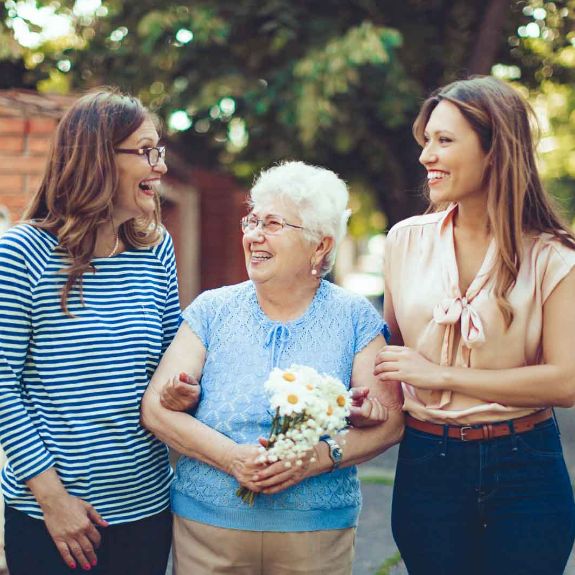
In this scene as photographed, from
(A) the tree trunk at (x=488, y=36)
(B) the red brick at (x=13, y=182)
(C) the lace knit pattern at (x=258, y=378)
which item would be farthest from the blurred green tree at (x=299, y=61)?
(C) the lace knit pattern at (x=258, y=378)

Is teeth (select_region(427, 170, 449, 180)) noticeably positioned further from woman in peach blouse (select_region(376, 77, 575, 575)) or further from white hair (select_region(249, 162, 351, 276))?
white hair (select_region(249, 162, 351, 276))

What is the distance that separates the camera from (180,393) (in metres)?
2.66

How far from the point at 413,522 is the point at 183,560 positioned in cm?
79

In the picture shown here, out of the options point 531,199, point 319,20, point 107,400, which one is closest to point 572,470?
point 319,20

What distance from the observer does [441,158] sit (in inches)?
107

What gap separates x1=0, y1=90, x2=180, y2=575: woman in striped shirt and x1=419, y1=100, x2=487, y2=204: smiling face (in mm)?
949

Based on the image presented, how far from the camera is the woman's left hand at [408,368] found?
2672 millimetres

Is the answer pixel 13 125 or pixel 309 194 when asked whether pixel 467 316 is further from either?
pixel 13 125

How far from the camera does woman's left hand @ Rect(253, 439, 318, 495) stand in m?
2.56

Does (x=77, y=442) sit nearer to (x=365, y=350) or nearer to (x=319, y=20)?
(x=365, y=350)

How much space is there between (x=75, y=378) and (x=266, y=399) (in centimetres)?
62

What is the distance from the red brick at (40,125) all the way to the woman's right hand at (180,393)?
11.6 ft

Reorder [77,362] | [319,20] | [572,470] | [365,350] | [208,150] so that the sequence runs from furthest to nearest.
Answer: [208,150] → [319,20] → [572,470] → [365,350] → [77,362]

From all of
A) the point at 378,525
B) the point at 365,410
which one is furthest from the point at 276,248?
the point at 378,525
